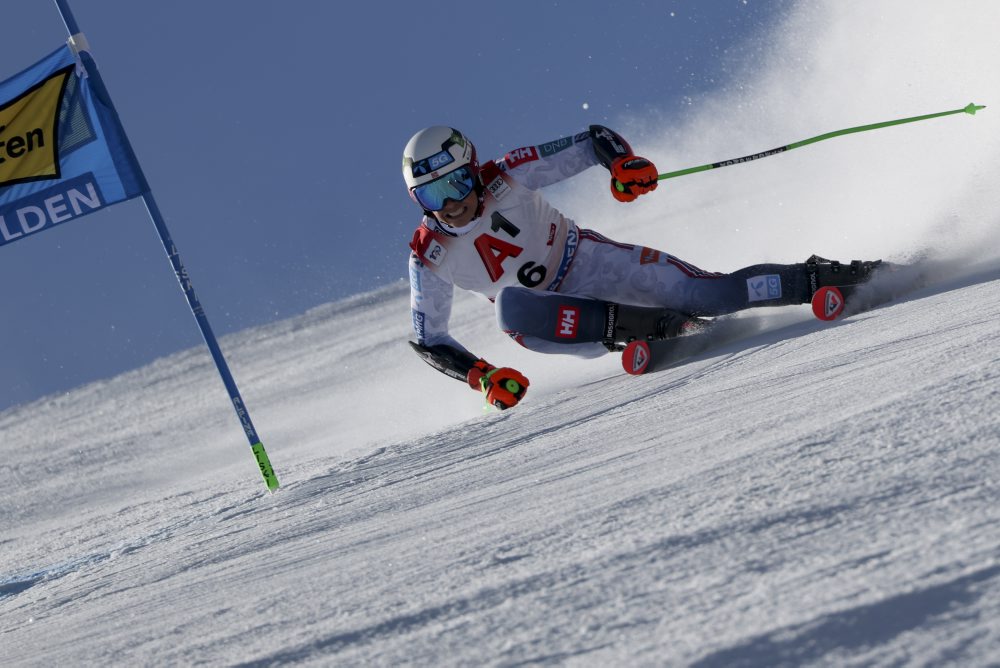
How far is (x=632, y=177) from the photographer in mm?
4781

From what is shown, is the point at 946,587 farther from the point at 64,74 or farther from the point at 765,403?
the point at 64,74

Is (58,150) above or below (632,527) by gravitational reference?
above

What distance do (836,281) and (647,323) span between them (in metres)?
0.86

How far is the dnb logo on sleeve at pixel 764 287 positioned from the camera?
4.42 metres

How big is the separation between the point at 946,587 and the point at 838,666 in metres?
0.19

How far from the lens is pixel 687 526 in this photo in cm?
172

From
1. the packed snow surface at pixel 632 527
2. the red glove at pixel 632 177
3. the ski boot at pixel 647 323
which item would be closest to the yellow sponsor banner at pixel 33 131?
the packed snow surface at pixel 632 527

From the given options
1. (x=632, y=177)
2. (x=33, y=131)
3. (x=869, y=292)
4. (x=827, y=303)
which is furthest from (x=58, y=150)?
(x=869, y=292)

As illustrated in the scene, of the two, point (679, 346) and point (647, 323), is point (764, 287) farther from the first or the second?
point (647, 323)

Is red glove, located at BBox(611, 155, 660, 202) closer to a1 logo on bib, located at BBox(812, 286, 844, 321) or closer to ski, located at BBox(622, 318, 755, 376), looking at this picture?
ski, located at BBox(622, 318, 755, 376)

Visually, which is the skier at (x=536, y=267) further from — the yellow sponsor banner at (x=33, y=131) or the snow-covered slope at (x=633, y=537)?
the yellow sponsor banner at (x=33, y=131)

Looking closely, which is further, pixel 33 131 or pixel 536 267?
pixel 33 131

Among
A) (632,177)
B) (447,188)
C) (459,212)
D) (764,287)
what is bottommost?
(764,287)

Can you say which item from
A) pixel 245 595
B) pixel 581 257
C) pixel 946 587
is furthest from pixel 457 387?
pixel 946 587
